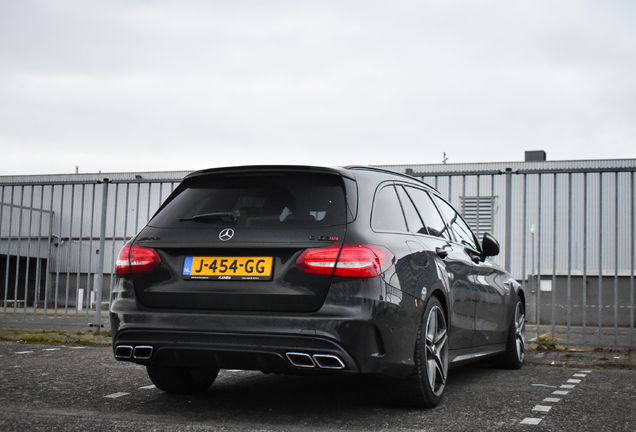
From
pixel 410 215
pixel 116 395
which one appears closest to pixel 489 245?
pixel 410 215

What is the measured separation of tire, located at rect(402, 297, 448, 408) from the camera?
14.4 ft

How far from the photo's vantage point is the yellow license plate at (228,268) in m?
4.02

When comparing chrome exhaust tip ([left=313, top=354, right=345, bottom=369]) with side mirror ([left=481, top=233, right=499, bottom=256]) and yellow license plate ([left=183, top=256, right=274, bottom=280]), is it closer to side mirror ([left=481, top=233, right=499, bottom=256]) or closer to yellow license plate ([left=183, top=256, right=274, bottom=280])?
yellow license plate ([left=183, top=256, right=274, bottom=280])

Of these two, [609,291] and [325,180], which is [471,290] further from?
[609,291]

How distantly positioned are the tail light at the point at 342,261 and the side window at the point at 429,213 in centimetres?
131

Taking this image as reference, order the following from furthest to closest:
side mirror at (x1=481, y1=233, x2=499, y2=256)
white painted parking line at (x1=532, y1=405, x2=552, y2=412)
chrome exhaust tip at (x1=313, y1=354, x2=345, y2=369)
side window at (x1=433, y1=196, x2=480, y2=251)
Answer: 1. side mirror at (x1=481, y1=233, x2=499, y2=256)
2. side window at (x1=433, y1=196, x2=480, y2=251)
3. white painted parking line at (x1=532, y1=405, x2=552, y2=412)
4. chrome exhaust tip at (x1=313, y1=354, x2=345, y2=369)

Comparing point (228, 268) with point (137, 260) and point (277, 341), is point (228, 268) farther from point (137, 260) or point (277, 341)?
point (137, 260)

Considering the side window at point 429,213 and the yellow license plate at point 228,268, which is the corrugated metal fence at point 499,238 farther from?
the yellow license plate at point 228,268

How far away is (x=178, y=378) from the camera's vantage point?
496 centimetres

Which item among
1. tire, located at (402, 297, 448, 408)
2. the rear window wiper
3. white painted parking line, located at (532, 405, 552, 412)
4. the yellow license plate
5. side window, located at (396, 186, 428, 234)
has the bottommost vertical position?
white painted parking line, located at (532, 405, 552, 412)

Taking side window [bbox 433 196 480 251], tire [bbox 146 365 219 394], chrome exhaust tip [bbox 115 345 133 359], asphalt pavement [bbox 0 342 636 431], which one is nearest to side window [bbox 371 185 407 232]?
asphalt pavement [bbox 0 342 636 431]

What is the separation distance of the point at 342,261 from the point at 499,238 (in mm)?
19668

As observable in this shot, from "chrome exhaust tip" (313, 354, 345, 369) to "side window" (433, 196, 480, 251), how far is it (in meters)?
2.34

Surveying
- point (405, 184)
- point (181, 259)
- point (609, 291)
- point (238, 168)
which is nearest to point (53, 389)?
point (181, 259)
